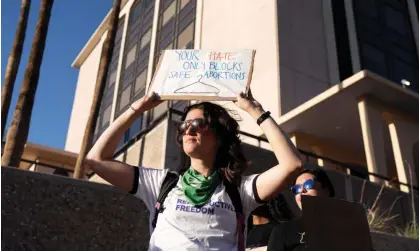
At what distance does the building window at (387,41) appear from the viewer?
17703mm

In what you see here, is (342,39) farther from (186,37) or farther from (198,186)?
(198,186)

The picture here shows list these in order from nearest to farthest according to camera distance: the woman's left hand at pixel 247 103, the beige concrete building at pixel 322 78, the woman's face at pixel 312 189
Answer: the woman's left hand at pixel 247 103, the woman's face at pixel 312 189, the beige concrete building at pixel 322 78

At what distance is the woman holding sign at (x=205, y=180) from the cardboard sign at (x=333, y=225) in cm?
60

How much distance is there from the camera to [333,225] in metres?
2.90

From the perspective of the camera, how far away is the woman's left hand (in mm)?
2510

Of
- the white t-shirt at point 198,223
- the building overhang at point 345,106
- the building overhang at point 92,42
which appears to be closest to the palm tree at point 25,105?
the building overhang at point 345,106

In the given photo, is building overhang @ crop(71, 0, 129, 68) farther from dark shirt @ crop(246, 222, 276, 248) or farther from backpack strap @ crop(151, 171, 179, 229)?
backpack strap @ crop(151, 171, 179, 229)

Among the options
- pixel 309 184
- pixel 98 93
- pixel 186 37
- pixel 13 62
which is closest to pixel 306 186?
pixel 309 184

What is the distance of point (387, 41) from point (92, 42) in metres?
21.9

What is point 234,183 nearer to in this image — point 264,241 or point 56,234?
point 264,241

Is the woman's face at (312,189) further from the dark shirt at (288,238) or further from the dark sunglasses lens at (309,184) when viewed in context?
the dark shirt at (288,238)

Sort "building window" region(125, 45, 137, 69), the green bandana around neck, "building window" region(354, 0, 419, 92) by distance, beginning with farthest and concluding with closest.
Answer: "building window" region(125, 45, 137, 69), "building window" region(354, 0, 419, 92), the green bandana around neck

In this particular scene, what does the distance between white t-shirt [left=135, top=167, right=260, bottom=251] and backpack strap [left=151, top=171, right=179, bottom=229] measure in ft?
0.07

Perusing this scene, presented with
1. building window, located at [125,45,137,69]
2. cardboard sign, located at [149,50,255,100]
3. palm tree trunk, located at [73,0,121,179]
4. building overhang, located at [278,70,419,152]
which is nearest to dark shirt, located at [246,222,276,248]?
cardboard sign, located at [149,50,255,100]
